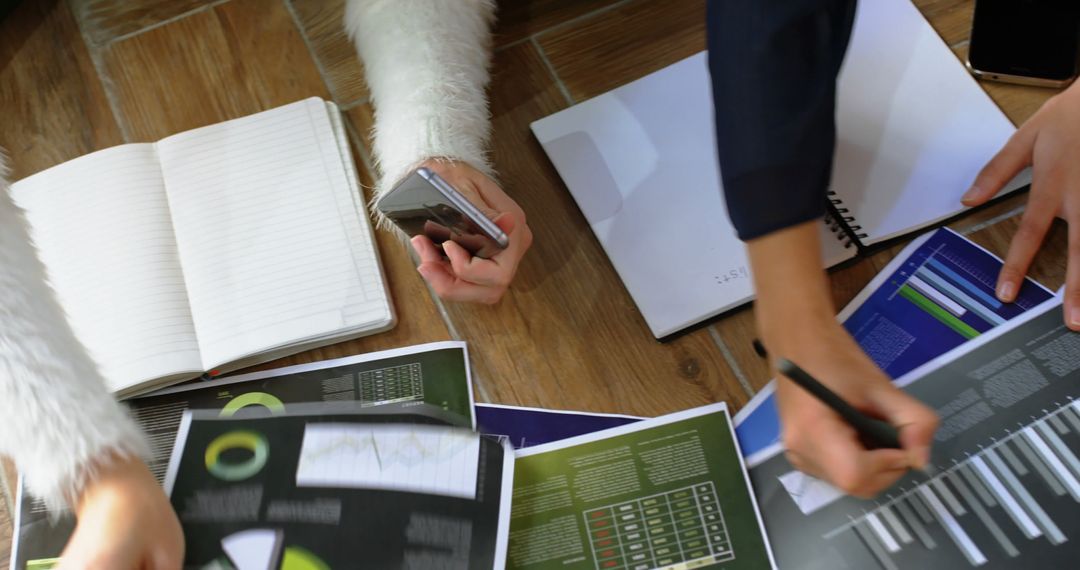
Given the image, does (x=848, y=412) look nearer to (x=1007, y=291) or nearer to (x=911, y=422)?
(x=911, y=422)

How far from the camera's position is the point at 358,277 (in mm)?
786

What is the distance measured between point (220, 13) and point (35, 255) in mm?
364

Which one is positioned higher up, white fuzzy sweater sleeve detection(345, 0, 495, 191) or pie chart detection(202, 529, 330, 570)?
white fuzzy sweater sleeve detection(345, 0, 495, 191)

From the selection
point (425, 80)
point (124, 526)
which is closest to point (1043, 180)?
point (425, 80)

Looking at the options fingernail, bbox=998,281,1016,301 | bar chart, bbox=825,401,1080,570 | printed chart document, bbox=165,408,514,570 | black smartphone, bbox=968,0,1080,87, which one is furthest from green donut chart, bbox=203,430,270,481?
black smartphone, bbox=968,0,1080,87

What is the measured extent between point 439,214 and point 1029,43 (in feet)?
1.92

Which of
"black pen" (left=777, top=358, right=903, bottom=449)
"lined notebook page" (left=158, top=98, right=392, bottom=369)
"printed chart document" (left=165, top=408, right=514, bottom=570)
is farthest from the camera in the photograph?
"lined notebook page" (left=158, top=98, right=392, bottom=369)

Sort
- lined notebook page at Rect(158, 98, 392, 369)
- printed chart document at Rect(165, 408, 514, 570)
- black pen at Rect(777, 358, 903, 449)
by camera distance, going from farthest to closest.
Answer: lined notebook page at Rect(158, 98, 392, 369) → printed chart document at Rect(165, 408, 514, 570) → black pen at Rect(777, 358, 903, 449)

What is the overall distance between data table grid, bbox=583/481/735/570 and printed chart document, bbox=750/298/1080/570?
0.14ft

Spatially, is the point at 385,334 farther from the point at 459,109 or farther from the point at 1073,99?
the point at 1073,99

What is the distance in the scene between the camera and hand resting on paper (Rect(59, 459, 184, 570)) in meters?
0.63

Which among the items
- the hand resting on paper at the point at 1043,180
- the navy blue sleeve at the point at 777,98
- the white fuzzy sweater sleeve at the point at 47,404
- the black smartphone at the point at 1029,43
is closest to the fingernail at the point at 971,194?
the hand resting on paper at the point at 1043,180

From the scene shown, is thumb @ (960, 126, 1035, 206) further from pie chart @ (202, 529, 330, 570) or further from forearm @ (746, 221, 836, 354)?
pie chart @ (202, 529, 330, 570)

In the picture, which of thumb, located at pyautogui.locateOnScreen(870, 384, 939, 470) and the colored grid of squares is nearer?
thumb, located at pyautogui.locateOnScreen(870, 384, 939, 470)
